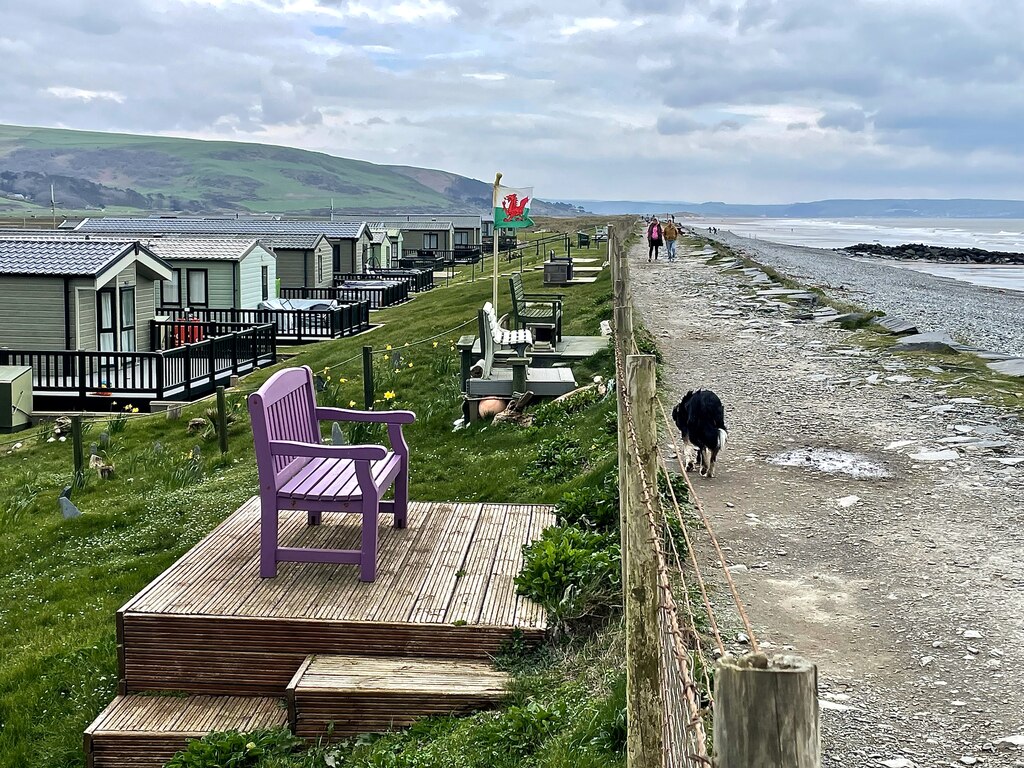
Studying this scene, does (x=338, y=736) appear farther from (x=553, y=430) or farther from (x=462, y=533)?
(x=553, y=430)

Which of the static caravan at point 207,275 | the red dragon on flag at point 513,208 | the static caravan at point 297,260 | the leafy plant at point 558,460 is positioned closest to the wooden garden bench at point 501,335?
the leafy plant at point 558,460

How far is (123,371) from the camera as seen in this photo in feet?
72.6

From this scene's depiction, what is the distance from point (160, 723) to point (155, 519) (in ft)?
15.7

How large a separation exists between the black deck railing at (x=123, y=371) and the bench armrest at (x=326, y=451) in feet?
53.2

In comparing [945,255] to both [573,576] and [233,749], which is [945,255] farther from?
[233,749]

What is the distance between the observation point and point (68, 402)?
2173cm

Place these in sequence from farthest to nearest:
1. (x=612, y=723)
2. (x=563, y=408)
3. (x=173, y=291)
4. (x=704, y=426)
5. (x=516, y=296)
A: 1. (x=173, y=291)
2. (x=516, y=296)
3. (x=563, y=408)
4. (x=704, y=426)
5. (x=612, y=723)

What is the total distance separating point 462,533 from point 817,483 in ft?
9.60

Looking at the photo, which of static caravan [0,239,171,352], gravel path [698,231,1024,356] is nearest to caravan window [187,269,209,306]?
static caravan [0,239,171,352]

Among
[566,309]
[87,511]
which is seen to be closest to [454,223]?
[566,309]

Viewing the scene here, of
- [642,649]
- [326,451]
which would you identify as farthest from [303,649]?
[642,649]

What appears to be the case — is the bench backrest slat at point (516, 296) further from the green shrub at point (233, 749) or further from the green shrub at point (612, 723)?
the green shrub at point (612, 723)

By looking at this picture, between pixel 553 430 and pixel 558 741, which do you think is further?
pixel 553 430

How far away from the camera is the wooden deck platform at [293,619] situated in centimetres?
566
